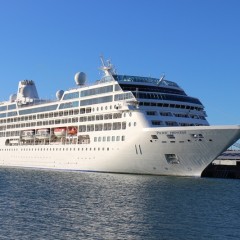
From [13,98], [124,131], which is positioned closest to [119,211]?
[124,131]

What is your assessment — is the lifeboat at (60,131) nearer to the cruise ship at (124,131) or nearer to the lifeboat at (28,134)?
the cruise ship at (124,131)

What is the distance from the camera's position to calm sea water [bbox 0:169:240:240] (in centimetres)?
2309

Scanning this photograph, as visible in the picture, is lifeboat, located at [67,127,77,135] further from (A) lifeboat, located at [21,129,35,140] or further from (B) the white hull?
(A) lifeboat, located at [21,129,35,140]

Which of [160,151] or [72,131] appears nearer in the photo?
[160,151]

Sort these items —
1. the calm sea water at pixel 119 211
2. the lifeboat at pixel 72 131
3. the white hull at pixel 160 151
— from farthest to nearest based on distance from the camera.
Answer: the lifeboat at pixel 72 131
the white hull at pixel 160 151
the calm sea water at pixel 119 211

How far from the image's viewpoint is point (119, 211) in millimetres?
28797

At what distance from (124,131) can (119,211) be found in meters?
24.8

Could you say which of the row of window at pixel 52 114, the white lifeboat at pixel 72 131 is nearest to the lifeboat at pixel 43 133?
the row of window at pixel 52 114

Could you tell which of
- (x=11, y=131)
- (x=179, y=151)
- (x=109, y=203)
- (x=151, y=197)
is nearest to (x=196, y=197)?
(x=151, y=197)

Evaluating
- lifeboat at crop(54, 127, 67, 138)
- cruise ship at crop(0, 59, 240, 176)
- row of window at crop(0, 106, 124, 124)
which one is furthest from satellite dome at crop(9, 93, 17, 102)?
lifeboat at crop(54, 127, 67, 138)

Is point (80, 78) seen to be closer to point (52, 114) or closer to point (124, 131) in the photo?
point (52, 114)

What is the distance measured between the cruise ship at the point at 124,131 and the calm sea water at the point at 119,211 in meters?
5.13

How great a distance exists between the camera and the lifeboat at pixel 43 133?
69438 millimetres

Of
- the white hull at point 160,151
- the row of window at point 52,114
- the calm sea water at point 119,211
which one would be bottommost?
the calm sea water at point 119,211
